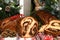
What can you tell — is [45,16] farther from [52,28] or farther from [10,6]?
[10,6]

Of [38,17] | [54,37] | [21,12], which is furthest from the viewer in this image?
[21,12]

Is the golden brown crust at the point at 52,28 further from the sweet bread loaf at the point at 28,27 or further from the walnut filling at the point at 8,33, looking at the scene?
the walnut filling at the point at 8,33

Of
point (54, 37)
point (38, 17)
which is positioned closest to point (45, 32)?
point (54, 37)

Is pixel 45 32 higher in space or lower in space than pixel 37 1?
lower

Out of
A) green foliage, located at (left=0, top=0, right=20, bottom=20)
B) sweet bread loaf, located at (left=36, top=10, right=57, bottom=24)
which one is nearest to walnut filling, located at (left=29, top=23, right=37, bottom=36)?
sweet bread loaf, located at (left=36, top=10, right=57, bottom=24)

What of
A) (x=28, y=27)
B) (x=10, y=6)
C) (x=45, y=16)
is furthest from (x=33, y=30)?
(x=10, y=6)

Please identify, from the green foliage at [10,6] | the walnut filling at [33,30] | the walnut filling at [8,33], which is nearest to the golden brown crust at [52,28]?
the walnut filling at [33,30]

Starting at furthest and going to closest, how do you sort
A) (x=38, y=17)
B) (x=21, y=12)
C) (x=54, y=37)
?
1. (x=21, y=12)
2. (x=38, y=17)
3. (x=54, y=37)

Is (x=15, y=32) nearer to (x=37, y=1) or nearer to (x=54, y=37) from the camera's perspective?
(x=54, y=37)
